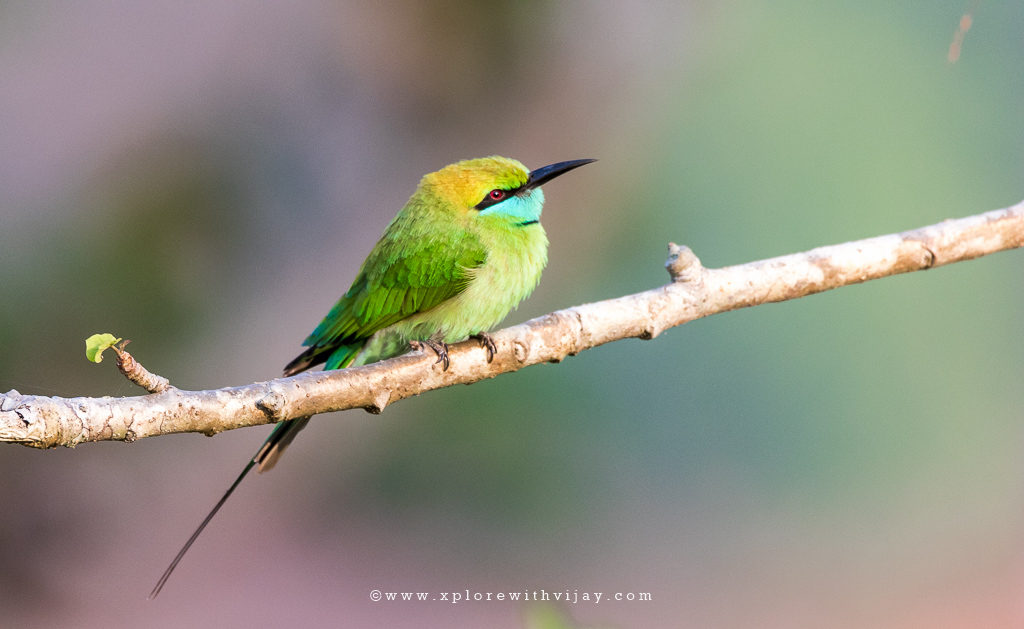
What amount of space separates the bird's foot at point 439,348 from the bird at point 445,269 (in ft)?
0.39

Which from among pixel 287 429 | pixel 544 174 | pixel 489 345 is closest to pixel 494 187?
pixel 544 174

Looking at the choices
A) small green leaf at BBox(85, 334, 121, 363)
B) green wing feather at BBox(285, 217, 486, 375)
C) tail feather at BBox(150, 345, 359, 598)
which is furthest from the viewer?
green wing feather at BBox(285, 217, 486, 375)

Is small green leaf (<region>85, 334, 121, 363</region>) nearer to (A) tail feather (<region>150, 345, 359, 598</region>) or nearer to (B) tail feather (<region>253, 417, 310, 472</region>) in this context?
(A) tail feather (<region>150, 345, 359, 598</region>)

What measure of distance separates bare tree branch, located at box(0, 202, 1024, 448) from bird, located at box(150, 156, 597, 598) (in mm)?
180

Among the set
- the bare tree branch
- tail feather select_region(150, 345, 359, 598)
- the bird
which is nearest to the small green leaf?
the bare tree branch

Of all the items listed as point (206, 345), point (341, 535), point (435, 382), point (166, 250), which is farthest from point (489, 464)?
point (435, 382)

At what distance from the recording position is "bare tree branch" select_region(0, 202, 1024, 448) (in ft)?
3.94

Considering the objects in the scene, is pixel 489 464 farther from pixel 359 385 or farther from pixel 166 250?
pixel 359 385

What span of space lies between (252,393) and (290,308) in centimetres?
178

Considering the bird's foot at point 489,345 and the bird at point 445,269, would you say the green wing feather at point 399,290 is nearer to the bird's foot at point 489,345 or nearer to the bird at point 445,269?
the bird at point 445,269

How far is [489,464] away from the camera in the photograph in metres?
3.09

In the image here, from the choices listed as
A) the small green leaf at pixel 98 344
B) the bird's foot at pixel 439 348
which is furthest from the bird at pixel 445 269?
the small green leaf at pixel 98 344

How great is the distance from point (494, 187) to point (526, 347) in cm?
50

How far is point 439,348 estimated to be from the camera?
175cm
